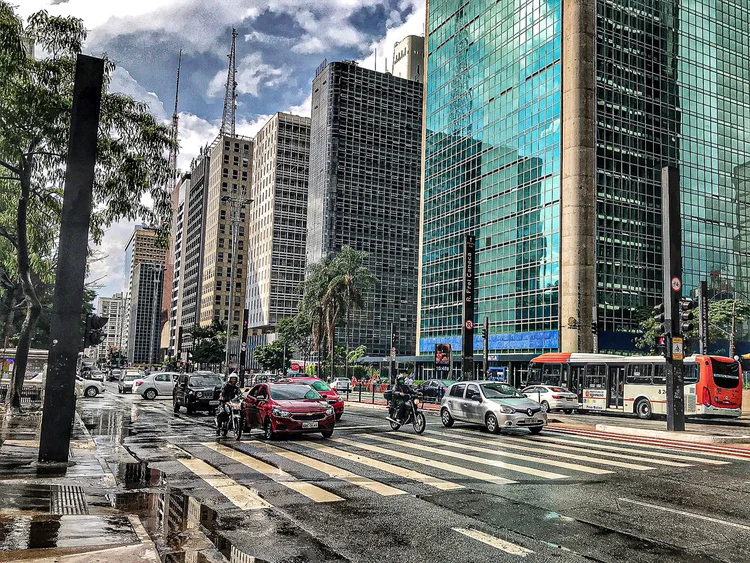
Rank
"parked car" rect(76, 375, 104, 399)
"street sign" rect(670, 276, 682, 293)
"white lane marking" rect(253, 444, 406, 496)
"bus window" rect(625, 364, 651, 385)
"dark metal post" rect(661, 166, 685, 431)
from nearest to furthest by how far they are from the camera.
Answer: "white lane marking" rect(253, 444, 406, 496)
"dark metal post" rect(661, 166, 685, 431)
"street sign" rect(670, 276, 682, 293)
"bus window" rect(625, 364, 651, 385)
"parked car" rect(76, 375, 104, 399)

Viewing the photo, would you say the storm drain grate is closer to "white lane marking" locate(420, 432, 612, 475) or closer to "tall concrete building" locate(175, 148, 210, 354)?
"white lane marking" locate(420, 432, 612, 475)

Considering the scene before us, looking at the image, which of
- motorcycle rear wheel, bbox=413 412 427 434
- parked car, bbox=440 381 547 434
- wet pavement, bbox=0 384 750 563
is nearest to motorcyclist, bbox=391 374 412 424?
motorcycle rear wheel, bbox=413 412 427 434

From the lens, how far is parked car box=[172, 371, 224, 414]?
1101 inches

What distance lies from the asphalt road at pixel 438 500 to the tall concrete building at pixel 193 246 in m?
150

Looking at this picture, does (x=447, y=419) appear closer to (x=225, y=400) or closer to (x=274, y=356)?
(x=225, y=400)

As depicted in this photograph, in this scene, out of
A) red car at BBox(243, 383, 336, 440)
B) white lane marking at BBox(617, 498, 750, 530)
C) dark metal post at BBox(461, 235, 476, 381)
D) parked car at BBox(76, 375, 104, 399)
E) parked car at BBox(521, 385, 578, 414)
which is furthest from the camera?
parked car at BBox(76, 375, 104, 399)

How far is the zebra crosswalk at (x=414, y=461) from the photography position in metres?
10.1

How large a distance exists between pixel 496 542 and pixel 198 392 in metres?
23.0

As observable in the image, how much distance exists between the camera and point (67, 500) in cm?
852

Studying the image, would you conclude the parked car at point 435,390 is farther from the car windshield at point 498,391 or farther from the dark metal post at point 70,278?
the dark metal post at point 70,278

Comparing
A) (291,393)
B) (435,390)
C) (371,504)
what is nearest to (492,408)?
(291,393)

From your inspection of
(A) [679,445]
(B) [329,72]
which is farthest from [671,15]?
(A) [679,445]

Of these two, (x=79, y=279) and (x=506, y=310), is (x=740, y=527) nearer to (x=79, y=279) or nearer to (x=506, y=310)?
(x=79, y=279)

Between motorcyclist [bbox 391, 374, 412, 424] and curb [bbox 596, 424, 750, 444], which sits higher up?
motorcyclist [bbox 391, 374, 412, 424]
